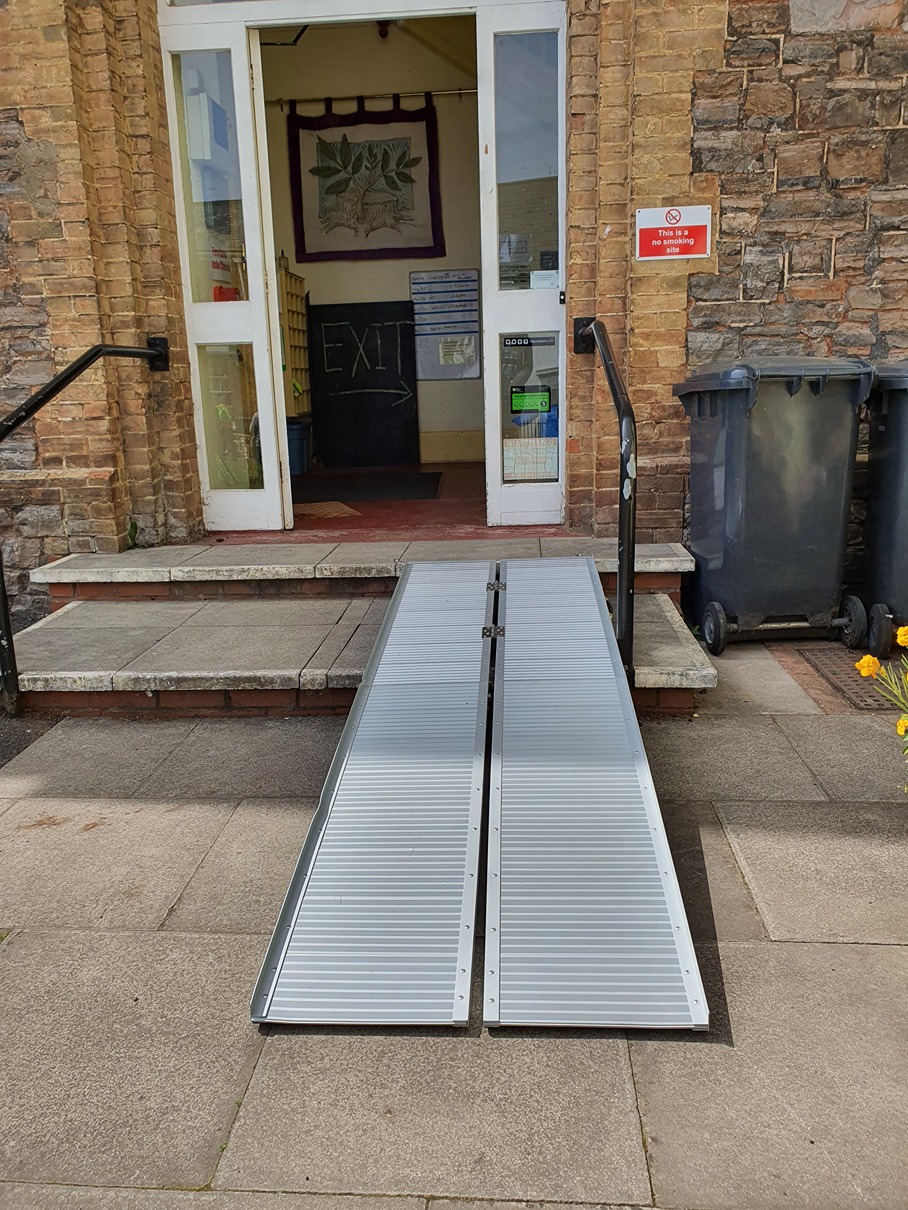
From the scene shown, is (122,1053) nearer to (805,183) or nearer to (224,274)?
(224,274)

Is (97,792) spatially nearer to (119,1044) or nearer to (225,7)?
(119,1044)

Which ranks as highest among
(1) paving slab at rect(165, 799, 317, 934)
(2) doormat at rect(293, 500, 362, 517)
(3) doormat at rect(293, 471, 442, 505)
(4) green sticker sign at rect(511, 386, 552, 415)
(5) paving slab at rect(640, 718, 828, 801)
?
(4) green sticker sign at rect(511, 386, 552, 415)

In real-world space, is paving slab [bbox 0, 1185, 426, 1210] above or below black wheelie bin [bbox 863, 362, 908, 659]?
below

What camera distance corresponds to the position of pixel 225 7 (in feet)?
16.2

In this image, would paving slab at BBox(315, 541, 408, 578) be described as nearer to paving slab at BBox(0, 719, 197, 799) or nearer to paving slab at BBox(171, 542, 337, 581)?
paving slab at BBox(171, 542, 337, 581)

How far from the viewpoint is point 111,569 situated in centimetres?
470

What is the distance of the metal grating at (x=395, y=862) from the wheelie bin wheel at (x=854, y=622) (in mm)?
1858

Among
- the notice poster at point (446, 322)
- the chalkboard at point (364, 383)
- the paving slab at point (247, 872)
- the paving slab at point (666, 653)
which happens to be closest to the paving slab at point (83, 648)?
the paving slab at point (247, 872)

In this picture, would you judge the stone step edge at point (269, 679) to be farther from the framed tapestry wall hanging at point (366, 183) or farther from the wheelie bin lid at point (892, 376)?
the framed tapestry wall hanging at point (366, 183)

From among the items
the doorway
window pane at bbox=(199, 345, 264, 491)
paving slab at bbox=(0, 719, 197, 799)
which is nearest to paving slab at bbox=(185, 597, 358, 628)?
paving slab at bbox=(0, 719, 197, 799)

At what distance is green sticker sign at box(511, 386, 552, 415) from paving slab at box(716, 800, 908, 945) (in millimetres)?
2982

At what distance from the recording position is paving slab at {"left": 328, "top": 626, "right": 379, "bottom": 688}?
3.66 m

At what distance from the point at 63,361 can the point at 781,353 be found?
12.4 feet

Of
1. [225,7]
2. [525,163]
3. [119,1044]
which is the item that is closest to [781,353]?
[525,163]
